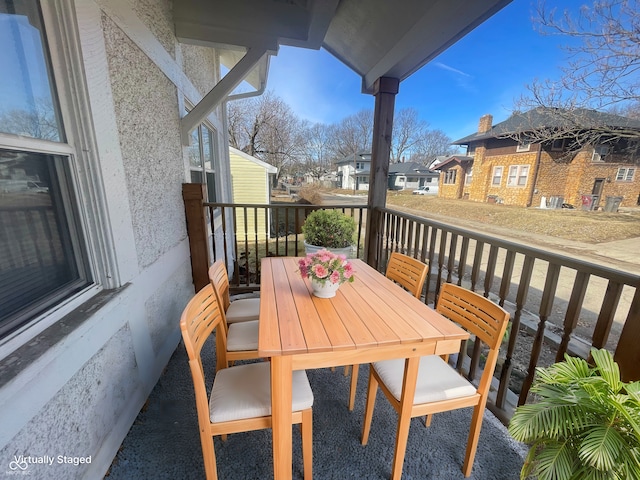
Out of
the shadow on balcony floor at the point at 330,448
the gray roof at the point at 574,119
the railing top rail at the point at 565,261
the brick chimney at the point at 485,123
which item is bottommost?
the shadow on balcony floor at the point at 330,448

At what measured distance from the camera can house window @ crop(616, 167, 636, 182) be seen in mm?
5655

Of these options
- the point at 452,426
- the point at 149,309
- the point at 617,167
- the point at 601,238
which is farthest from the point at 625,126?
the point at 149,309

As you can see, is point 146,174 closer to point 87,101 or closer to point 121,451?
point 87,101

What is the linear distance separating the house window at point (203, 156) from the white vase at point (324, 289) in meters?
2.32

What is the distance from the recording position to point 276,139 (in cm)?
1568

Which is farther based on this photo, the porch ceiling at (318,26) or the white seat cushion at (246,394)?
the porch ceiling at (318,26)

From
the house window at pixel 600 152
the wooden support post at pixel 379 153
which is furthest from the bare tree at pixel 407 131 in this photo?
the wooden support post at pixel 379 153

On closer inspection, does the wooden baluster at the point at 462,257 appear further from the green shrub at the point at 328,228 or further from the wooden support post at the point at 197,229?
the wooden support post at the point at 197,229

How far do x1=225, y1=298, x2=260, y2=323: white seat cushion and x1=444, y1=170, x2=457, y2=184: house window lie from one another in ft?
45.0

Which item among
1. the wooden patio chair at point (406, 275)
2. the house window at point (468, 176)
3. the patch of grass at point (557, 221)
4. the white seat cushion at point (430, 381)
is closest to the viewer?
the white seat cushion at point (430, 381)

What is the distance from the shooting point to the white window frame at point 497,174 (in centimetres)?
996

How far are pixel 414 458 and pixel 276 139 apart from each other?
16373 mm

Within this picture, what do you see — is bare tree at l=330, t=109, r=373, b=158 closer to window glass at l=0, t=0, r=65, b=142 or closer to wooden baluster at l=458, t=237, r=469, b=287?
wooden baluster at l=458, t=237, r=469, b=287

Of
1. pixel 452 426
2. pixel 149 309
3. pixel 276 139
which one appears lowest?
pixel 452 426
